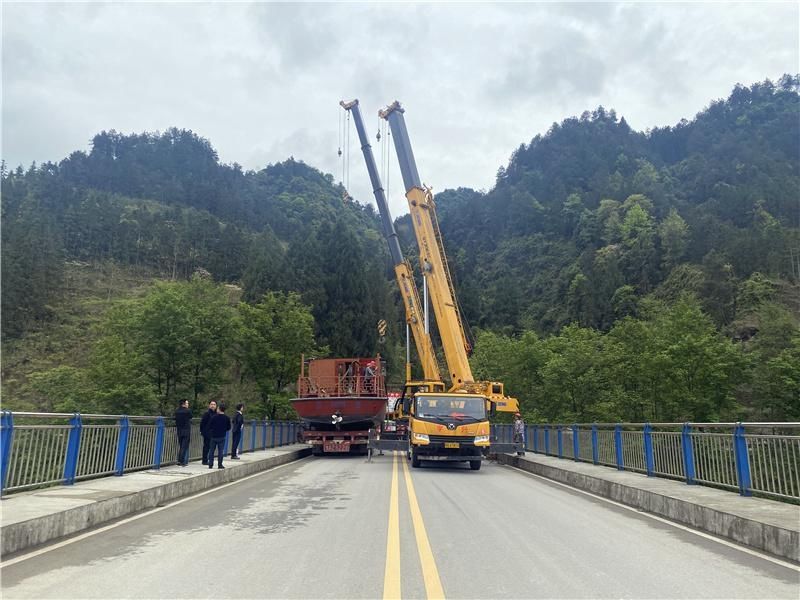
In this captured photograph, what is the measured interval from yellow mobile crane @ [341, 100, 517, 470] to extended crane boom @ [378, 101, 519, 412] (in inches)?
1.5

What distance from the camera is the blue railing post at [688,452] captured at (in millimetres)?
11609

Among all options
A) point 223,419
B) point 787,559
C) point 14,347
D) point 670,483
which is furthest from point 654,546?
point 14,347

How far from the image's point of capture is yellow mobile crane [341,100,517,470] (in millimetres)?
18047

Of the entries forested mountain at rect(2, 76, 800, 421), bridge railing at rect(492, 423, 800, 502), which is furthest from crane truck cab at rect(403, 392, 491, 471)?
forested mountain at rect(2, 76, 800, 421)

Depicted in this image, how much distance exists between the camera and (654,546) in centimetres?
734

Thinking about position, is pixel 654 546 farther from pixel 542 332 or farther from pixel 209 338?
pixel 542 332

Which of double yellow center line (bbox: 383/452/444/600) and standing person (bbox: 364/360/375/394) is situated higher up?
standing person (bbox: 364/360/375/394)

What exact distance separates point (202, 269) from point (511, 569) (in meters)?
107

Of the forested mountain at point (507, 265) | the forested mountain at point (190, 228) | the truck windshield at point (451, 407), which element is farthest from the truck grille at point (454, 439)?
the forested mountain at point (190, 228)

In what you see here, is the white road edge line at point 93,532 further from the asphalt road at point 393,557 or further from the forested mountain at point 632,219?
the forested mountain at point 632,219

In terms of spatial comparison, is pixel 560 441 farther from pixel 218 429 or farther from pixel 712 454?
Result: pixel 218 429

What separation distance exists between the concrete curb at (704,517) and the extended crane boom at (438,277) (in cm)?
742

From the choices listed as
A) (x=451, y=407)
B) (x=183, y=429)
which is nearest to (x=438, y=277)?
(x=451, y=407)

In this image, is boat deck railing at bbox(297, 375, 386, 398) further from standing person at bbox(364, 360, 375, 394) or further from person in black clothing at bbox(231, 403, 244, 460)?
person in black clothing at bbox(231, 403, 244, 460)
